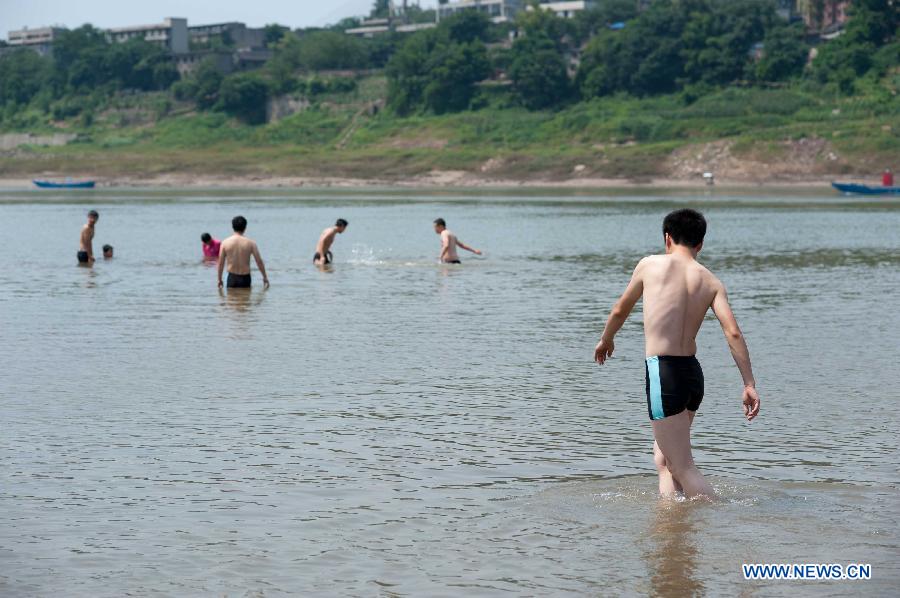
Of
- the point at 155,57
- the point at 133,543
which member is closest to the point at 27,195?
the point at 155,57

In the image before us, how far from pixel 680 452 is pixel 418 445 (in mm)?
3042

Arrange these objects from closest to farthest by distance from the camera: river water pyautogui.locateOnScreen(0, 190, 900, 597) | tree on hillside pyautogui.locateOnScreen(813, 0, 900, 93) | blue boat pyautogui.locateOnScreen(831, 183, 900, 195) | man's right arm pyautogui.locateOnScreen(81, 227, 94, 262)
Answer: river water pyautogui.locateOnScreen(0, 190, 900, 597) → man's right arm pyautogui.locateOnScreen(81, 227, 94, 262) → blue boat pyautogui.locateOnScreen(831, 183, 900, 195) → tree on hillside pyautogui.locateOnScreen(813, 0, 900, 93)

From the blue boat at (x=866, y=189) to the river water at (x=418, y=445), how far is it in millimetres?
52813

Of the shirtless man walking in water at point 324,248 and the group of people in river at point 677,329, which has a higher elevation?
the group of people in river at point 677,329

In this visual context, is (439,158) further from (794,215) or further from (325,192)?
(794,215)

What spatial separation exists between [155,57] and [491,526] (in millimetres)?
164172

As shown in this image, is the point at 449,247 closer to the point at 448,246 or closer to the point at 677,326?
the point at 448,246

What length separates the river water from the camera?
8211mm

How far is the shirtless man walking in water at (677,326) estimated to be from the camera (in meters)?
8.76

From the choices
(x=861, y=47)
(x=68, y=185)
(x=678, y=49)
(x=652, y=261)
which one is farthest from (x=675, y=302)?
(x=678, y=49)

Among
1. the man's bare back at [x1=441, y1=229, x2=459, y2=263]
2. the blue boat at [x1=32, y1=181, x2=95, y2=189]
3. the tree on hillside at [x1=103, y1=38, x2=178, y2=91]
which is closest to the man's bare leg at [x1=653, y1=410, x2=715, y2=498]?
the man's bare back at [x1=441, y1=229, x2=459, y2=263]

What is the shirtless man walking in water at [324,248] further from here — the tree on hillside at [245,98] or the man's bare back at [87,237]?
the tree on hillside at [245,98]

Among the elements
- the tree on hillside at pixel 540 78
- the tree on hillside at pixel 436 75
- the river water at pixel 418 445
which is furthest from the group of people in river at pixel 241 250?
the tree on hillside at pixel 436 75

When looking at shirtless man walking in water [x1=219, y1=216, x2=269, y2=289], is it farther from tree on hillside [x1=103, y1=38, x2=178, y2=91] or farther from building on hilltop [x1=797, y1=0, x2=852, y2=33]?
tree on hillside [x1=103, y1=38, x2=178, y2=91]
